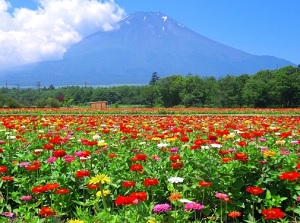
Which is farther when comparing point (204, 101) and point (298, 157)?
point (204, 101)

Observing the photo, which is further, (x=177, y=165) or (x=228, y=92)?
(x=228, y=92)

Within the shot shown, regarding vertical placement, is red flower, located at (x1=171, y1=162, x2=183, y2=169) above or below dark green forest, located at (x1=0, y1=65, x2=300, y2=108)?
below

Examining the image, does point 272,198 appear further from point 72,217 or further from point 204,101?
point 204,101

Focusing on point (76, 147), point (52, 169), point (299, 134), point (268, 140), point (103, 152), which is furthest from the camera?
point (299, 134)

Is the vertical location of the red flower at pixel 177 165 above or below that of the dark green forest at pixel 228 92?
below

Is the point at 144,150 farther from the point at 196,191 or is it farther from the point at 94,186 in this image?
the point at 94,186

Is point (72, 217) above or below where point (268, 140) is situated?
below

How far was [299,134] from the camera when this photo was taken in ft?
23.2

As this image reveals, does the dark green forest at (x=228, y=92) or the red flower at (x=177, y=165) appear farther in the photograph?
the dark green forest at (x=228, y=92)

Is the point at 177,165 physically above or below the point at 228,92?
below

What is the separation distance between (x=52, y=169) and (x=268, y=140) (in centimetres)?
352

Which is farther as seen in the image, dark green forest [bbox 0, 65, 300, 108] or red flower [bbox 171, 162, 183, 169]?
dark green forest [bbox 0, 65, 300, 108]

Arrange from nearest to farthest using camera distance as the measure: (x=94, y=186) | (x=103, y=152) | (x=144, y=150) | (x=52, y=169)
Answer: (x=94, y=186), (x=52, y=169), (x=103, y=152), (x=144, y=150)

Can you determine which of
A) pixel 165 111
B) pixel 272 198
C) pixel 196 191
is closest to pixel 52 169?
pixel 196 191
